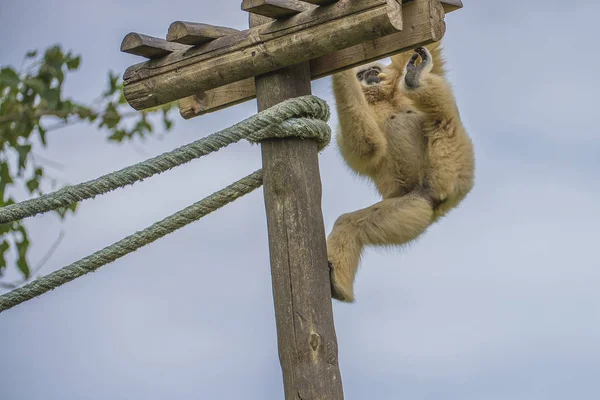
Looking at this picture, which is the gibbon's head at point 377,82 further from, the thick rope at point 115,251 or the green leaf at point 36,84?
the thick rope at point 115,251

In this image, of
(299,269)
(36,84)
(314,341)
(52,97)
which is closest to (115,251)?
(299,269)

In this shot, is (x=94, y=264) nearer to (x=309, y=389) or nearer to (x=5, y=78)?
(x=309, y=389)

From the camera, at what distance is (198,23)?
4906 mm

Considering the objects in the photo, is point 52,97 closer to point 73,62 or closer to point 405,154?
point 73,62

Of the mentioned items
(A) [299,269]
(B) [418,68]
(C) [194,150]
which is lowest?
(A) [299,269]

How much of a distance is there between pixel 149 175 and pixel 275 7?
1.00 metres

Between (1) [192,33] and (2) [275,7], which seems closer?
(2) [275,7]

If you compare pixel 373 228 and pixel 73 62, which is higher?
pixel 73 62

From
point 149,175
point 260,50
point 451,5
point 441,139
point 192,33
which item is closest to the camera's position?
point 149,175

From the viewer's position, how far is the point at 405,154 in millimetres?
6730

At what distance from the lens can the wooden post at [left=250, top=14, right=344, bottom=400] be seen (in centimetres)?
440

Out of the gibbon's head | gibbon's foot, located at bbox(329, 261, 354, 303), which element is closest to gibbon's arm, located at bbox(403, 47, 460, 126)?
the gibbon's head

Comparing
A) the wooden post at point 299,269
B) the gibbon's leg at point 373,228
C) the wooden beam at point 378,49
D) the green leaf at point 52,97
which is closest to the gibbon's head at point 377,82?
the gibbon's leg at point 373,228

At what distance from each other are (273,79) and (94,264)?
1290mm
